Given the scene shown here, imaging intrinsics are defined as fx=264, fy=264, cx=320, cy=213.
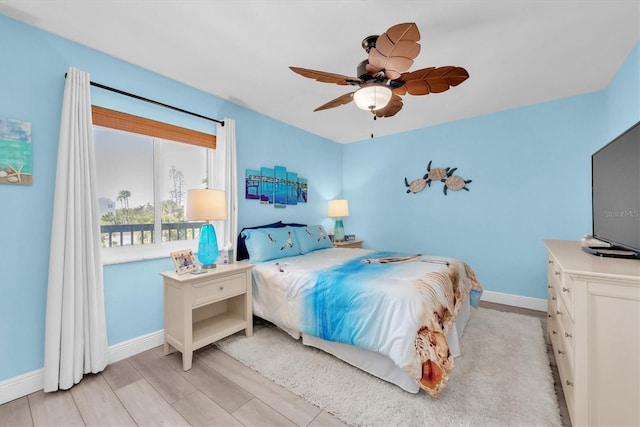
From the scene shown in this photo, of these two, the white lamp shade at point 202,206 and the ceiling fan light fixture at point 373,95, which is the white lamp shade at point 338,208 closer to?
the white lamp shade at point 202,206

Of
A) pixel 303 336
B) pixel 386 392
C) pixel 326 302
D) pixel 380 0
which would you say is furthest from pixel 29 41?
pixel 386 392

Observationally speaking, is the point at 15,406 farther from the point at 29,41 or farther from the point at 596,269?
the point at 596,269

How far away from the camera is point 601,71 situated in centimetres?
247

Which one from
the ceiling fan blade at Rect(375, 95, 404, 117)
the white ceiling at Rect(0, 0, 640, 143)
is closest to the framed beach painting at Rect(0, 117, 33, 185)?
the white ceiling at Rect(0, 0, 640, 143)

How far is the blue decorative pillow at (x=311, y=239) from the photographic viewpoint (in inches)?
131

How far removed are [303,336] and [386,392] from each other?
2.71 ft

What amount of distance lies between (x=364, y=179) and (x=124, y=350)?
12.9ft

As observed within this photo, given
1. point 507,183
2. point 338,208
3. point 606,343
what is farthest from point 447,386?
point 338,208

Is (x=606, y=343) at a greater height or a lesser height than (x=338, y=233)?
lesser

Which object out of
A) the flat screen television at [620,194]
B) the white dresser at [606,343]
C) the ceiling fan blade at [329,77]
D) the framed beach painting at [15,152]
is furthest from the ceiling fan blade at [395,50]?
the framed beach painting at [15,152]

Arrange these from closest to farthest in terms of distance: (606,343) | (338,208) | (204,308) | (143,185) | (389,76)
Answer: (606,343) < (389,76) < (143,185) < (204,308) < (338,208)

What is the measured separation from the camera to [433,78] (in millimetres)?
1793

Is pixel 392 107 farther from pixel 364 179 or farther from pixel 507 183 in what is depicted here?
pixel 364 179

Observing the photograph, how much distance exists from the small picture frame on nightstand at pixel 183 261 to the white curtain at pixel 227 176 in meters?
0.50
